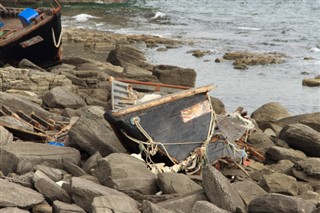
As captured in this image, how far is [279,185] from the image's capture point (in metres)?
7.27

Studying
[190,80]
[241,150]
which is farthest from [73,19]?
[241,150]

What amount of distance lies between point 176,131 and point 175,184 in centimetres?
177

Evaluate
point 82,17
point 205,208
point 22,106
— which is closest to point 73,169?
point 205,208

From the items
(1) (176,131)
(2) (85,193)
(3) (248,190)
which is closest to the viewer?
(2) (85,193)

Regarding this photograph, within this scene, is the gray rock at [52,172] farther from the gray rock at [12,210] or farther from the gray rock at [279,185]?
the gray rock at [279,185]

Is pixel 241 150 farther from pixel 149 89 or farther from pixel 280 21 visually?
pixel 280 21

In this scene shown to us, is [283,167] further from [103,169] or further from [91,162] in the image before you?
[103,169]

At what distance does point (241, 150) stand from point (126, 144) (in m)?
2.20

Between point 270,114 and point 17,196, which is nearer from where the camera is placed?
point 17,196

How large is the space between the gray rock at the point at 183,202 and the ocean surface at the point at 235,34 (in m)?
10.5

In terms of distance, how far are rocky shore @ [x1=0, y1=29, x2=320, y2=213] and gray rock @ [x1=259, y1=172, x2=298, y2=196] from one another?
0.01 m

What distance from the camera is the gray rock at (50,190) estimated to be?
604cm

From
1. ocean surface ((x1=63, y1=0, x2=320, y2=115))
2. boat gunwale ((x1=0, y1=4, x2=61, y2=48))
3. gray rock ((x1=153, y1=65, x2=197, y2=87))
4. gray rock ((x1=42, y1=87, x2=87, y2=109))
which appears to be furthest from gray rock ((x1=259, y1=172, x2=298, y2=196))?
boat gunwale ((x1=0, y1=4, x2=61, y2=48))

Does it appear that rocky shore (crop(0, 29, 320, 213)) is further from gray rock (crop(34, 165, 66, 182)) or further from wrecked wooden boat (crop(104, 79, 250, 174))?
wrecked wooden boat (crop(104, 79, 250, 174))
